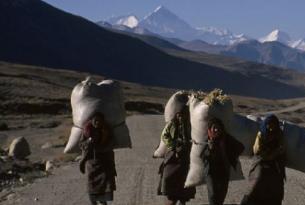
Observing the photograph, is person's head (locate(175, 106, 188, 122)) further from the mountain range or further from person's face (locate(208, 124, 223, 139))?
the mountain range

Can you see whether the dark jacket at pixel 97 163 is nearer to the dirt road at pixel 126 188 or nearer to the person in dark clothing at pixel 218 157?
the person in dark clothing at pixel 218 157

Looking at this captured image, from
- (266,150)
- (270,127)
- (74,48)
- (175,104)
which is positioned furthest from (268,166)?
(74,48)

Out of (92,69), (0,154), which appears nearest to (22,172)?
(0,154)

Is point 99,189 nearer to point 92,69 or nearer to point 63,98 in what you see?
point 63,98

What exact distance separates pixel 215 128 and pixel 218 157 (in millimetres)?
362

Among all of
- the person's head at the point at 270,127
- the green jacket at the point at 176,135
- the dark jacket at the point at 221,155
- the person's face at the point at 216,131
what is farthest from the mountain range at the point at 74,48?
the person's head at the point at 270,127

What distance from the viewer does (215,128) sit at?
8.67 metres

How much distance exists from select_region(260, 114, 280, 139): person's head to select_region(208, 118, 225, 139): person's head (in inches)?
22.5

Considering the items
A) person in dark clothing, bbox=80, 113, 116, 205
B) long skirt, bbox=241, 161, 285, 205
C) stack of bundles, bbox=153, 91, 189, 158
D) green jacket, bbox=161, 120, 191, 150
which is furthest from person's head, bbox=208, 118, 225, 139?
person in dark clothing, bbox=80, 113, 116, 205

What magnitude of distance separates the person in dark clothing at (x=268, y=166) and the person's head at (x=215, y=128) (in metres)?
0.42

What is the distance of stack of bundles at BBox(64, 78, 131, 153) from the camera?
31.6 ft

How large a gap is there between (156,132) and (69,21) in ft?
496

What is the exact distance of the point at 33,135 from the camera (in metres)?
35.5

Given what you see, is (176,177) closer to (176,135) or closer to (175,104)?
(176,135)
